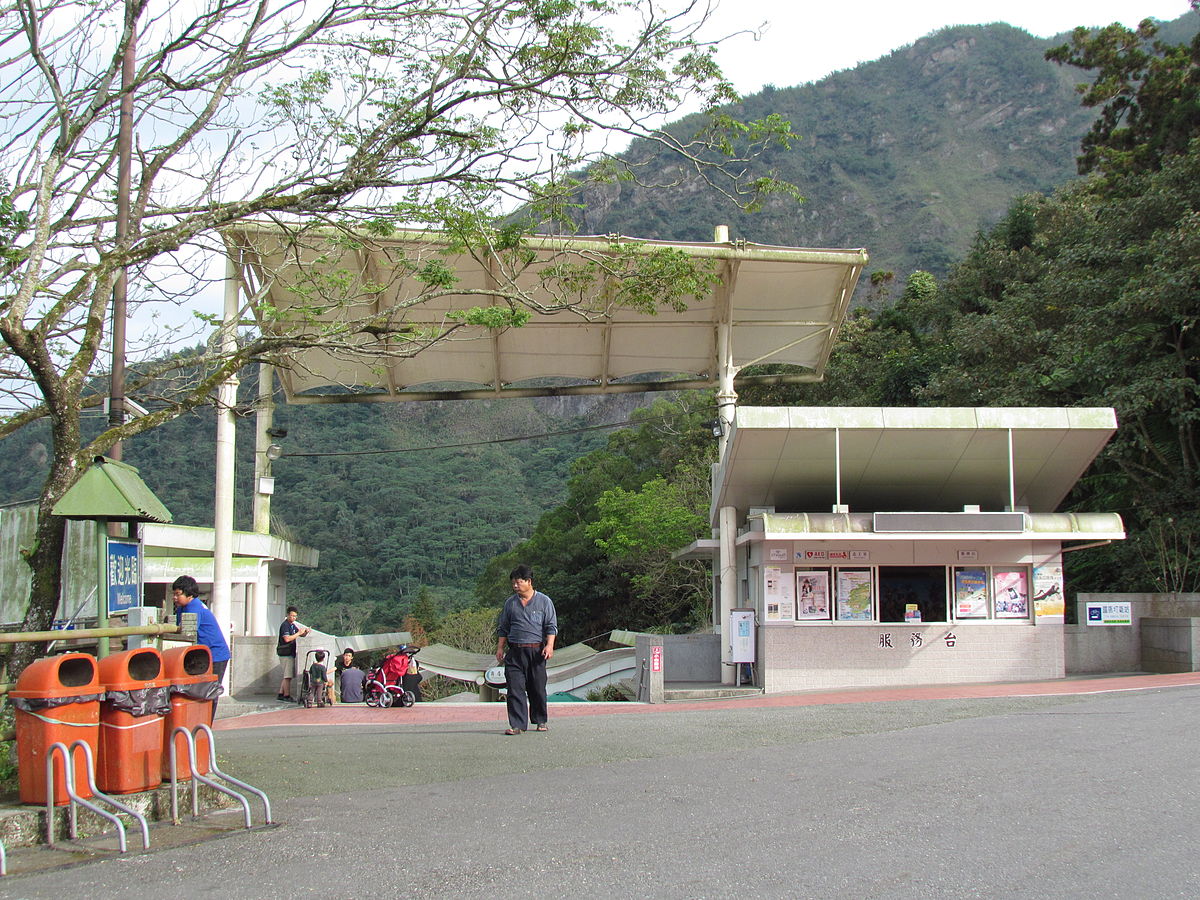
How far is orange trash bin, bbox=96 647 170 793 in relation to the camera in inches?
263

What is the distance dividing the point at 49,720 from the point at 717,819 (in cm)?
383

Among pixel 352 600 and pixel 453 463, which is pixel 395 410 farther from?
pixel 352 600

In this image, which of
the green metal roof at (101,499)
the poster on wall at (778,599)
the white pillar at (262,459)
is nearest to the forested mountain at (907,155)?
the white pillar at (262,459)

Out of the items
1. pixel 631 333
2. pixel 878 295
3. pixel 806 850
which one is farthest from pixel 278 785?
pixel 878 295

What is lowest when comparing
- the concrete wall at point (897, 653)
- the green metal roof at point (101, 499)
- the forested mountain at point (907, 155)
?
the concrete wall at point (897, 653)

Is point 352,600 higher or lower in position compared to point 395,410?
lower

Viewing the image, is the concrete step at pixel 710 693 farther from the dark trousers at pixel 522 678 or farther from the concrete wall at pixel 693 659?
the dark trousers at pixel 522 678

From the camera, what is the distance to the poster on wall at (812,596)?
18250 mm

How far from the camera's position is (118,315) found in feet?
38.7

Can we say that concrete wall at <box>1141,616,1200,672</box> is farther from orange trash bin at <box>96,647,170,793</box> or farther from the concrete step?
orange trash bin at <box>96,647,170,793</box>

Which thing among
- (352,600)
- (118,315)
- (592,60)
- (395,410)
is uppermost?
(395,410)

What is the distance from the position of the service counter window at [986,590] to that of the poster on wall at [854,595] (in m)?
1.44

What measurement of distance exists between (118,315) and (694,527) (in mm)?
29831

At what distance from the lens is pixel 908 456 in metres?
18.6
